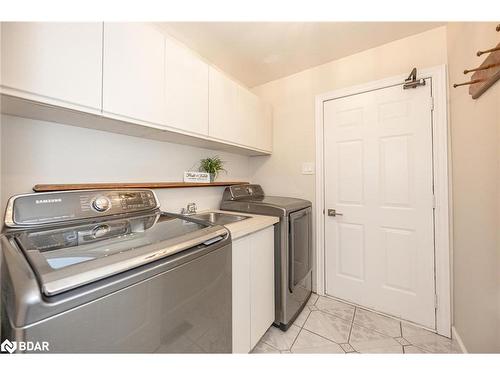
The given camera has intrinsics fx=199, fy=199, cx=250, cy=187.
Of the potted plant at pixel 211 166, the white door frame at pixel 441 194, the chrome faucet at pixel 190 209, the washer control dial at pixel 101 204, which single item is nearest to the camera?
the washer control dial at pixel 101 204

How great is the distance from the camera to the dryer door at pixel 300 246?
1619 millimetres

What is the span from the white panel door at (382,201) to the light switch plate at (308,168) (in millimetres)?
158

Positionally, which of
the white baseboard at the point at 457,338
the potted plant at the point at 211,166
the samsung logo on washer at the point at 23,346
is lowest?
the white baseboard at the point at 457,338

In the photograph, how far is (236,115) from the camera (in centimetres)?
184

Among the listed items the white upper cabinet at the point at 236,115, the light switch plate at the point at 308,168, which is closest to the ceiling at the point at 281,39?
the white upper cabinet at the point at 236,115

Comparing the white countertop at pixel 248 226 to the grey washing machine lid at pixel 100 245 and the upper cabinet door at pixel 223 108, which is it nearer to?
the grey washing machine lid at pixel 100 245

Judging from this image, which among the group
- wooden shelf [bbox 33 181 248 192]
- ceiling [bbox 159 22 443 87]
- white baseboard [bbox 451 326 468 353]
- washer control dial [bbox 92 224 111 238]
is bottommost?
white baseboard [bbox 451 326 468 353]

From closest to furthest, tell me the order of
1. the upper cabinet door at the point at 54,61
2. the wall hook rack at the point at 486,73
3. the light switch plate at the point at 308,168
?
1. the upper cabinet door at the point at 54,61
2. the wall hook rack at the point at 486,73
3. the light switch plate at the point at 308,168

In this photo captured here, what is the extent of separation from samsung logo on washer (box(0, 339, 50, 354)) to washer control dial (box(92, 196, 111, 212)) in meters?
0.74

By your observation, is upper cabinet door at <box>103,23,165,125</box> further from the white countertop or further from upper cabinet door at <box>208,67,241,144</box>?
the white countertop

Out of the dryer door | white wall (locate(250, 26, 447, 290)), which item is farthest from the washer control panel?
white wall (locate(250, 26, 447, 290))

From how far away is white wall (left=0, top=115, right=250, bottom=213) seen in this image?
1002mm

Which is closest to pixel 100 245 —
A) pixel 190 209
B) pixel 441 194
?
pixel 190 209
